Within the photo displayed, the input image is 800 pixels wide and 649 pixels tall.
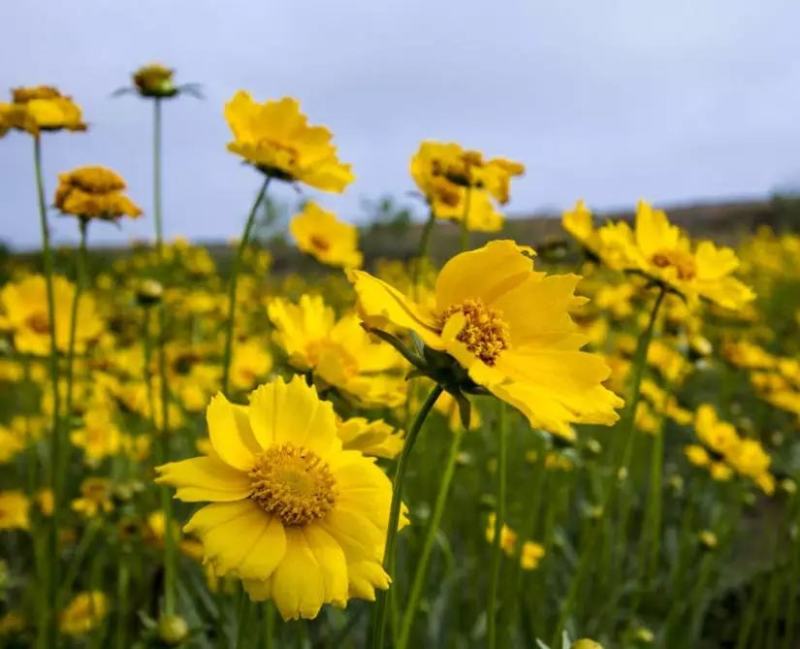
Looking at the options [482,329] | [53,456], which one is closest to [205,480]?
[482,329]

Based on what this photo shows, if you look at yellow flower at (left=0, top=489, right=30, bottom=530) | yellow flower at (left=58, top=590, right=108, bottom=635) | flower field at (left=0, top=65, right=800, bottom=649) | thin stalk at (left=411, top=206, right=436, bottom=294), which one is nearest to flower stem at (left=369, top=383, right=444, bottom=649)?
flower field at (left=0, top=65, right=800, bottom=649)

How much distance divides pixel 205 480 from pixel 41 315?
2.50 feet

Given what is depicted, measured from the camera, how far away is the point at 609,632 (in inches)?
55.0

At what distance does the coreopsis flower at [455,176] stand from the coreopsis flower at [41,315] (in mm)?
481

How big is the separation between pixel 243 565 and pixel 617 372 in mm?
1502

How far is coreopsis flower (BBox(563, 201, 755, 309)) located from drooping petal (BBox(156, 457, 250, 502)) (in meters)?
0.53

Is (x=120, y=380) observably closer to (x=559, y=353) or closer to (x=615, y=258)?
(x=615, y=258)

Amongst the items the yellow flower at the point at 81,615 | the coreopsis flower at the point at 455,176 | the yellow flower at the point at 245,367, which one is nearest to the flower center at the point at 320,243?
the yellow flower at the point at 245,367

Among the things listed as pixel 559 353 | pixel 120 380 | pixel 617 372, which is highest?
pixel 559 353

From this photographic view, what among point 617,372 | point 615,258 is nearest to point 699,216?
point 617,372

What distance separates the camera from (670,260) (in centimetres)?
98

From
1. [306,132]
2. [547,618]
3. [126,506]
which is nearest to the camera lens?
[306,132]

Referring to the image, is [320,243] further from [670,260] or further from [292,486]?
[292,486]

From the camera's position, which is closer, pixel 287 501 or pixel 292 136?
pixel 287 501
